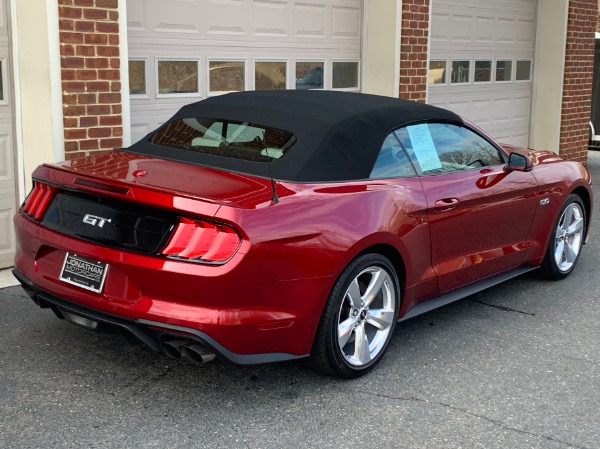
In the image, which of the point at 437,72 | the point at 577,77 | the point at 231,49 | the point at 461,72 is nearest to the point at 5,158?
the point at 231,49

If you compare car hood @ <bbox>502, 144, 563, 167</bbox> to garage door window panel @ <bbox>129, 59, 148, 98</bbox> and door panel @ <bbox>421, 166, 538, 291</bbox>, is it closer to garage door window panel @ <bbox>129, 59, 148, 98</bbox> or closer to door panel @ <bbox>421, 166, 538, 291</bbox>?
door panel @ <bbox>421, 166, 538, 291</bbox>

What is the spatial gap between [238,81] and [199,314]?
16.0ft

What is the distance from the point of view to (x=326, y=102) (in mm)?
5113

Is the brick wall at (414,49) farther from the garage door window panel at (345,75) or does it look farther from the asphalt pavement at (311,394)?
the asphalt pavement at (311,394)

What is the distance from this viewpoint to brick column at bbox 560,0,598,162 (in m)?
12.5

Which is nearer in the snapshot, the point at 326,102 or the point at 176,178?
the point at 176,178

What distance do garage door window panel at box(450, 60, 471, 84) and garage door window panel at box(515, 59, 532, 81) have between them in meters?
1.46

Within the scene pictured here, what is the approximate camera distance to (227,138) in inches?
195

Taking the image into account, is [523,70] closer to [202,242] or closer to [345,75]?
[345,75]

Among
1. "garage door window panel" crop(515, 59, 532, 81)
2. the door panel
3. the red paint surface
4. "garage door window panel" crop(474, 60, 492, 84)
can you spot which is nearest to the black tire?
the door panel

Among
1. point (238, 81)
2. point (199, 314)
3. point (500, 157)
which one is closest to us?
point (199, 314)

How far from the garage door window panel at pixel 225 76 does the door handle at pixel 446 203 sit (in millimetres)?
3642

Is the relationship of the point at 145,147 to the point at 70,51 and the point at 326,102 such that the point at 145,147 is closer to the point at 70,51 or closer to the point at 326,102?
the point at 326,102

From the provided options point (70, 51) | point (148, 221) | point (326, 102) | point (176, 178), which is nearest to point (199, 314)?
point (148, 221)
